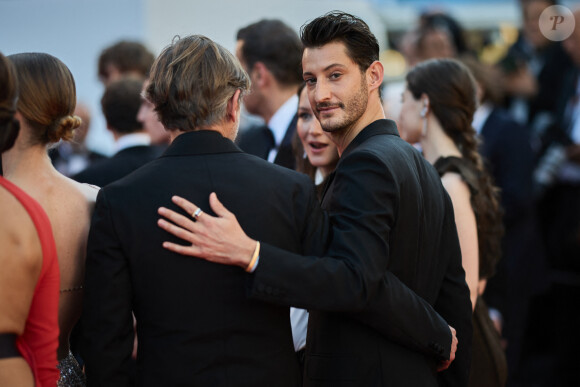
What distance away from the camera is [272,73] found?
4.21m

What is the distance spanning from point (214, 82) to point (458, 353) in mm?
1411

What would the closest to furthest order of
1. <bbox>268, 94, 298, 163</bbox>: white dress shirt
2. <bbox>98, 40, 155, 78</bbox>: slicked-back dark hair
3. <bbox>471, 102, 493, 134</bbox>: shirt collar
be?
<bbox>268, 94, 298, 163</bbox>: white dress shirt
<bbox>471, 102, 493, 134</bbox>: shirt collar
<bbox>98, 40, 155, 78</bbox>: slicked-back dark hair

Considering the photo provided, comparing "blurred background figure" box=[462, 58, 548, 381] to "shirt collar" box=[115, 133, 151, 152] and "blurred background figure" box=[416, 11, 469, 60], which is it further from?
"shirt collar" box=[115, 133, 151, 152]

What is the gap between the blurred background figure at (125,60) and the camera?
5.64 m

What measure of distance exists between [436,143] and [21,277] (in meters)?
2.05

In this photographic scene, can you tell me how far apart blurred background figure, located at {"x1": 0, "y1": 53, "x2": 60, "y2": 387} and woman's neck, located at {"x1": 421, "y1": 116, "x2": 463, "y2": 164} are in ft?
6.25

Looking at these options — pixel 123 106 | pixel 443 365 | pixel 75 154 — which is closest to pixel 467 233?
pixel 443 365

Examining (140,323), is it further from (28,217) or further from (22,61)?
(22,61)

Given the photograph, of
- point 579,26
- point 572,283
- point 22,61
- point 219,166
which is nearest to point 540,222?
point 572,283

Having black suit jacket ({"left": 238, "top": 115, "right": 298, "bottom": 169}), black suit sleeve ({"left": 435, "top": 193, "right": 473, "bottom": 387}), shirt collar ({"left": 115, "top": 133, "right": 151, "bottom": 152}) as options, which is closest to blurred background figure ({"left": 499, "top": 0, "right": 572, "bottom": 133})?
black suit jacket ({"left": 238, "top": 115, "right": 298, "bottom": 169})

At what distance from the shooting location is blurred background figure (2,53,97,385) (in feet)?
7.47

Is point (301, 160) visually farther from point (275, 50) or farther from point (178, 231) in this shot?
point (178, 231)

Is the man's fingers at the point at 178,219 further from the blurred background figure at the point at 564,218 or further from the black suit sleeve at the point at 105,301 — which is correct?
the blurred background figure at the point at 564,218

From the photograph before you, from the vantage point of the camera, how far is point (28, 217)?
78.3 inches
